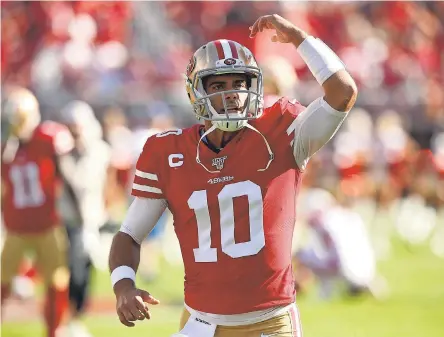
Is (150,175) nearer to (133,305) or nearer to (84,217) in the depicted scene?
(133,305)

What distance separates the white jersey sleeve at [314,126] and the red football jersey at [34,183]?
373 cm

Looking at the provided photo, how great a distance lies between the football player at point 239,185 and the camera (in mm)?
3412

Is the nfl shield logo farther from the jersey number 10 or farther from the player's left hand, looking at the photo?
the player's left hand

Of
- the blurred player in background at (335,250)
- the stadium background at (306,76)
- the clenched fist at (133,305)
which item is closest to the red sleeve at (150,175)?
the clenched fist at (133,305)

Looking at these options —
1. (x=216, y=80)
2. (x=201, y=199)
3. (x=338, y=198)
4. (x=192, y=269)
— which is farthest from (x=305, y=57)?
(x=338, y=198)

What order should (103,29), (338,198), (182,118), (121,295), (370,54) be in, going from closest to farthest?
(121,295) < (338,198) < (182,118) < (103,29) < (370,54)

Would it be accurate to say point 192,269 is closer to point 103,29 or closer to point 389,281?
point 389,281

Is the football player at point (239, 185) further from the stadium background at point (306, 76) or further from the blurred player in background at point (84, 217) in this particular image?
the stadium background at point (306, 76)

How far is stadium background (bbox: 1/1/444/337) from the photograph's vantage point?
1372 cm

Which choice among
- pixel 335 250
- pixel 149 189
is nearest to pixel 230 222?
pixel 149 189

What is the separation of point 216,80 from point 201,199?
0.42 meters

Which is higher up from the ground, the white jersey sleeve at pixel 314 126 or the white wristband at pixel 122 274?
the white jersey sleeve at pixel 314 126

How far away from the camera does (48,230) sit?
274 inches

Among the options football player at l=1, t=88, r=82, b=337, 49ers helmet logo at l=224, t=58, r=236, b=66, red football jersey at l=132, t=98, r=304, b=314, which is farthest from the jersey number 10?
football player at l=1, t=88, r=82, b=337
